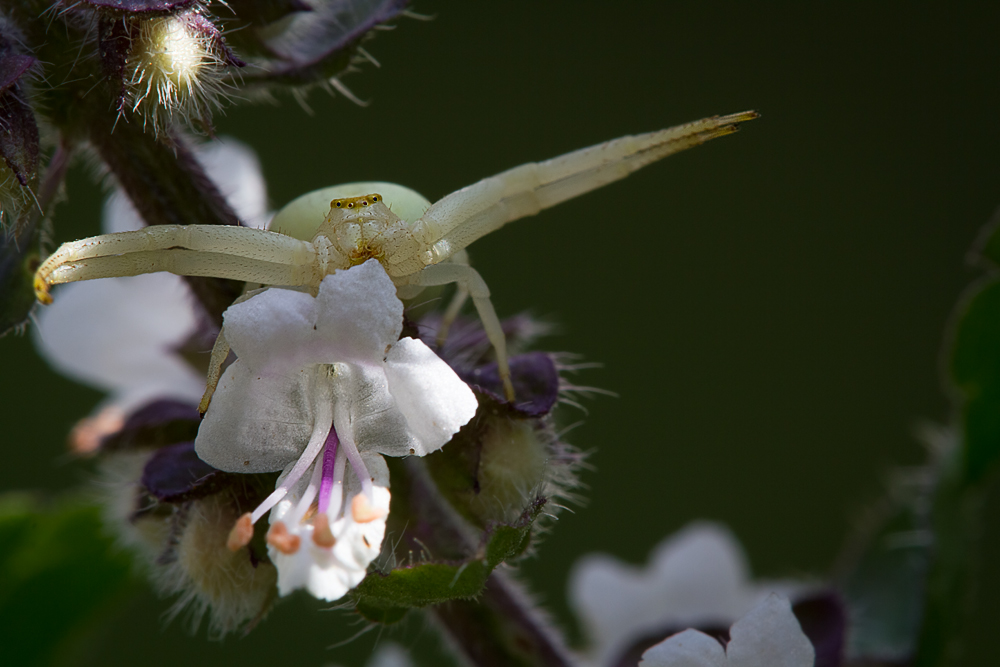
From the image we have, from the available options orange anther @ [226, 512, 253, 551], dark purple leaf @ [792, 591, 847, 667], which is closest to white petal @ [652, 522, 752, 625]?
dark purple leaf @ [792, 591, 847, 667]

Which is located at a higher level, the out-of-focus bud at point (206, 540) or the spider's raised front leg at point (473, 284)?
the spider's raised front leg at point (473, 284)

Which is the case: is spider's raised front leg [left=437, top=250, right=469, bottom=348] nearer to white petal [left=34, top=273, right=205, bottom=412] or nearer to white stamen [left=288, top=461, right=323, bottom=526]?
white stamen [left=288, top=461, right=323, bottom=526]

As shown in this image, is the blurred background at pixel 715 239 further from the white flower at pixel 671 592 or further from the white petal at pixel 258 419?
the white petal at pixel 258 419

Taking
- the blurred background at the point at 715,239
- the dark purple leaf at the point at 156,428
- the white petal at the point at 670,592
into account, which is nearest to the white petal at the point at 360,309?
the dark purple leaf at the point at 156,428

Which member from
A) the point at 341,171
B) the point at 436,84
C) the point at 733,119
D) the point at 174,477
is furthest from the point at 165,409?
the point at 436,84

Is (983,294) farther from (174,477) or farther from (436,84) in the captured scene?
(436,84)

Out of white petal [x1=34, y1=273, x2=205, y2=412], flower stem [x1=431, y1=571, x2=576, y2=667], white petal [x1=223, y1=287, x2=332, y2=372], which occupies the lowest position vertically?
flower stem [x1=431, y1=571, x2=576, y2=667]
